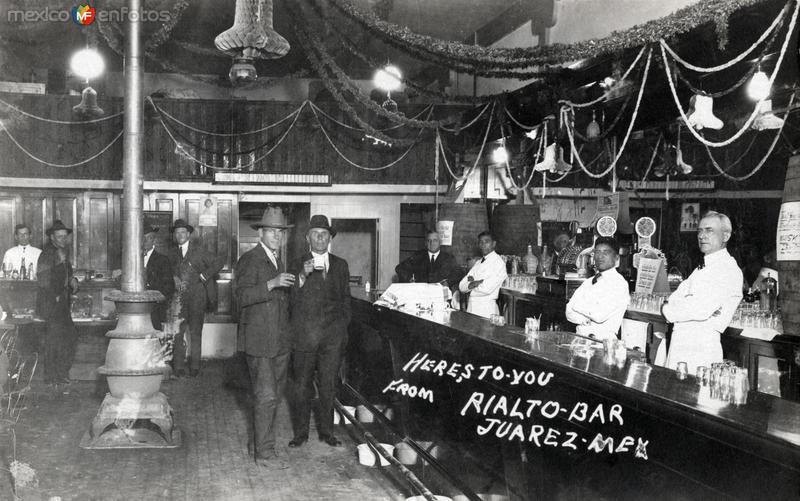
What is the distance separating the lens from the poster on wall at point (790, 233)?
3.99m

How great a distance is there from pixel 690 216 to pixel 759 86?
7.98m

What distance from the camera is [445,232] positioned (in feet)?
32.4

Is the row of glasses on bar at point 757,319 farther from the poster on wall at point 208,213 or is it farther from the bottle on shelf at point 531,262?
the poster on wall at point 208,213

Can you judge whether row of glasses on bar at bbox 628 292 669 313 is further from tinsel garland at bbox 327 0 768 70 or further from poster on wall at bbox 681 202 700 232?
poster on wall at bbox 681 202 700 232

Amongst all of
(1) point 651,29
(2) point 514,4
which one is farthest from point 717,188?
(1) point 651,29

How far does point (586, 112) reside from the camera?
23.4 feet

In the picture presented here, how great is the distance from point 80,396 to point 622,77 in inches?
253

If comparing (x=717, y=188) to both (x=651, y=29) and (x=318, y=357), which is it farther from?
(x=318, y=357)

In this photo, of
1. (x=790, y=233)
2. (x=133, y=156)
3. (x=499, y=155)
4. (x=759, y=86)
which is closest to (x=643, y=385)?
(x=790, y=233)

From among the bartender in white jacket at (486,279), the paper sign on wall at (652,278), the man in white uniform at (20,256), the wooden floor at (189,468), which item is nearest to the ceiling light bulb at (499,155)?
the bartender in white jacket at (486,279)

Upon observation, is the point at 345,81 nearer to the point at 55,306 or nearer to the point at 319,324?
the point at 319,324

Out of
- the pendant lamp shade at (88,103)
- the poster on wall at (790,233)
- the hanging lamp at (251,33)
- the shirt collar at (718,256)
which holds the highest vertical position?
the pendant lamp shade at (88,103)

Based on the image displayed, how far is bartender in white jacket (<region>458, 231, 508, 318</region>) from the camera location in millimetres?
8375

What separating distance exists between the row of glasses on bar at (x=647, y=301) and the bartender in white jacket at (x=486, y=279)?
5.34 feet
